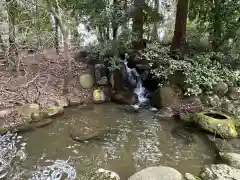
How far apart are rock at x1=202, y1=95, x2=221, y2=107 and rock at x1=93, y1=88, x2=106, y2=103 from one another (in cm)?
306

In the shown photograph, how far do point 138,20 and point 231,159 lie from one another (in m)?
4.73

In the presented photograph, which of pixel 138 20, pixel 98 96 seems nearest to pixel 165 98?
pixel 98 96

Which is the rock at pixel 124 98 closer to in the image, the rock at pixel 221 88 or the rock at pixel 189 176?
the rock at pixel 221 88

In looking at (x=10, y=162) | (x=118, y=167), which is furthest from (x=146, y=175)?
(x=10, y=162)

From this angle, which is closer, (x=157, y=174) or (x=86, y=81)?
(x=157, y=174)

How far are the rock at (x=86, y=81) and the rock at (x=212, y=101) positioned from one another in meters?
3.55

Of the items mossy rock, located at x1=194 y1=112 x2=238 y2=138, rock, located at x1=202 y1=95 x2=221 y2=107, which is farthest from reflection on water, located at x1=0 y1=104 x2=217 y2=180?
rock, located at x1=202 y1=95 x2=221 y2=107

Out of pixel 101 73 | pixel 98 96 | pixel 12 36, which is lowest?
pixel 98 96

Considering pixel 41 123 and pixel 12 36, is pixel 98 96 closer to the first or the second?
pixel 41 123

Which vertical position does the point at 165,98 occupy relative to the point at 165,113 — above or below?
above

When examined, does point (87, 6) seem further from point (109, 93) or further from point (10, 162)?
point (10, 162)

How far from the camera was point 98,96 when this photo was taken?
732 centimetres

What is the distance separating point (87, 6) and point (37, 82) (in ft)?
9.04

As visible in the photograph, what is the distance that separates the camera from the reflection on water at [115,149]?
4428mm
